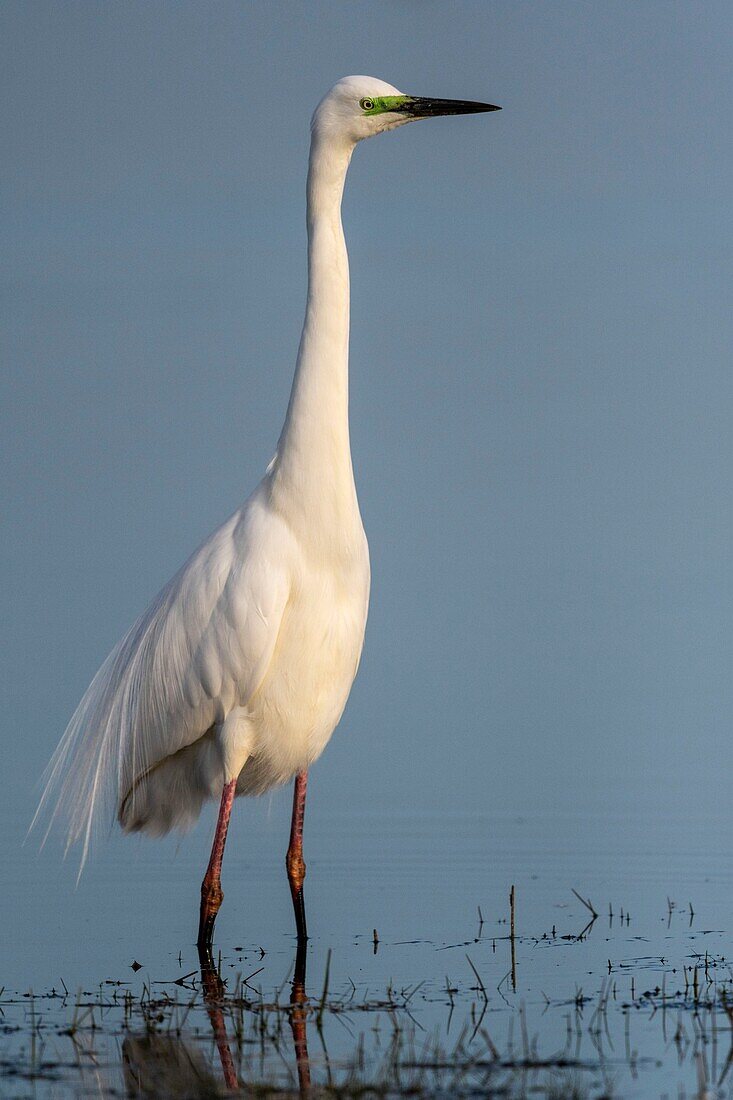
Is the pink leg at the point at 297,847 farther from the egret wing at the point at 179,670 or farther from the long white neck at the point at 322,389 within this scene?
the long white neck at the point at 322,389

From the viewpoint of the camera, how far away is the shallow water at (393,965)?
14.3 feet

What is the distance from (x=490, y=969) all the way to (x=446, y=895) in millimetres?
1716

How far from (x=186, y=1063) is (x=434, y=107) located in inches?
168

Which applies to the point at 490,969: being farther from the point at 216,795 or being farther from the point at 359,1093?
the point at 359,1093

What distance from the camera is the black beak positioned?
22.1 ft

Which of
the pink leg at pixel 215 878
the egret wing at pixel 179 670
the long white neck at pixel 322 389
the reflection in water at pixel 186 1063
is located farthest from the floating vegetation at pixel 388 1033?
the long white neck at pixel 322 389

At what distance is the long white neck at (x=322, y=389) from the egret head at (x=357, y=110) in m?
0.06

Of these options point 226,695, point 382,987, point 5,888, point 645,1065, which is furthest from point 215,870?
point 645,1065

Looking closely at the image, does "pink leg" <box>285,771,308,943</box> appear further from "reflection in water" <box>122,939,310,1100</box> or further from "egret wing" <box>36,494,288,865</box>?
"reflection in water" <box>122,939,310,1100</box>

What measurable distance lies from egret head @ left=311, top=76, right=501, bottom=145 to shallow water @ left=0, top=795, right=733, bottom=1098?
3388 millimetres

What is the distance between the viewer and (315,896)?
302 inches

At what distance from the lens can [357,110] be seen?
21.6 ft

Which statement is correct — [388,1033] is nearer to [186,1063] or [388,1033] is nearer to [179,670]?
[186,1063]

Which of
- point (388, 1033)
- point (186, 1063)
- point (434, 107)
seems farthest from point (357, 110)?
Result: point (186, 1063)
